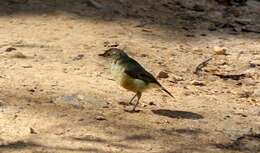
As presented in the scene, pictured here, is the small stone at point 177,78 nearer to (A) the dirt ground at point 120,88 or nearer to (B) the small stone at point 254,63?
(A) the dirt ground at point 120,88

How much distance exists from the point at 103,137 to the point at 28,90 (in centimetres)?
112

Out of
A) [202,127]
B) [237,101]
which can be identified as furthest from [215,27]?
[202,127]

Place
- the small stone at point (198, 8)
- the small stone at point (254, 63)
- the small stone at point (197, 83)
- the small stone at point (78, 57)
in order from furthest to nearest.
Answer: the small stone at point (198, 8) < the small stone at point (254, 63) < the small stone at point (78, 57) < the small stone at point (197, 83)

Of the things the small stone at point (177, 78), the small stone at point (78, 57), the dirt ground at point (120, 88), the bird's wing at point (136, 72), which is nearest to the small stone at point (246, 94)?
the dirt ground at point (120, 88)

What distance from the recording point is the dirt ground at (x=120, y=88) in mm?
5223

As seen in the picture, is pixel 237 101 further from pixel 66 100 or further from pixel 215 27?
pixel 215 27

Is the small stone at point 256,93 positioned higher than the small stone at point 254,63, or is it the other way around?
the small stone at point 254,63

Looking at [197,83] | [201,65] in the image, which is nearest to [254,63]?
[201,65]

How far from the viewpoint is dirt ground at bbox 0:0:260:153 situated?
5.22 meters

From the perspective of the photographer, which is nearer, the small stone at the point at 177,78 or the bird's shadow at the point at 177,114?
the bird's shadow at the point at 177,114

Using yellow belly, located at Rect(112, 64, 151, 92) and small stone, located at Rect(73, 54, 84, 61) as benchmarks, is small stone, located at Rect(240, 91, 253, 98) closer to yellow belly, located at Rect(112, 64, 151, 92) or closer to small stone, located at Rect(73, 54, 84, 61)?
yellow belly, located at Rect(112, 64, 151, 92)

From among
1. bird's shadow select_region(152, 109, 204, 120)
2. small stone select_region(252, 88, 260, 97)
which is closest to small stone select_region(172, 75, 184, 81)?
small stone select_region(252, 88, 260, 97)

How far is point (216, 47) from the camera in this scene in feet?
26.1

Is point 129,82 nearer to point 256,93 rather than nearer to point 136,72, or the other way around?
point 136,72
